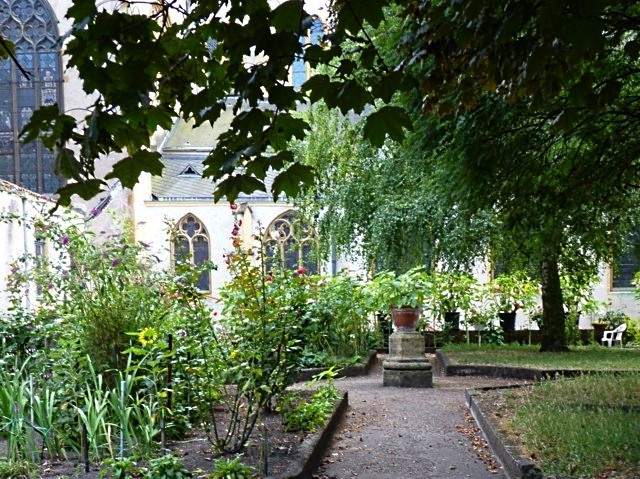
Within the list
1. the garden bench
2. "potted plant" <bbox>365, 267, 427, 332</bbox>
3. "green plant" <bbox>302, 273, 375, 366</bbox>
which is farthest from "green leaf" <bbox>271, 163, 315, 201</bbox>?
the garden bench

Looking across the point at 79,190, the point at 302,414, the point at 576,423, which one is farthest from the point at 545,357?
the point at 79,190

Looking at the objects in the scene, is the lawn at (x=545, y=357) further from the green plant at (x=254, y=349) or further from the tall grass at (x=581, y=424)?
the green plant at (x=254, y=349)

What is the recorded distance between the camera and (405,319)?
471 inches

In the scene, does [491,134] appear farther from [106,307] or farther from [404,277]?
[404,277]

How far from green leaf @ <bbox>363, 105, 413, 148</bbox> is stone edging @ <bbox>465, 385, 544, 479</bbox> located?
299cm

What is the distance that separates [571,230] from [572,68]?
4358 mm

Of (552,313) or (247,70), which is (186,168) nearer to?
(552,313)

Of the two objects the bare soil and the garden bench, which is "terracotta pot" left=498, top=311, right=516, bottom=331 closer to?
the garden bench

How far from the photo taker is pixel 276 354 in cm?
658

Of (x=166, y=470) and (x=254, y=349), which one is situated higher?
(x=254, y=349)

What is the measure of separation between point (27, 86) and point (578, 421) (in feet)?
84.2

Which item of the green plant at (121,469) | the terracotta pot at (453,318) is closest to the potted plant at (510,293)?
the terracotta pot at (453,318)

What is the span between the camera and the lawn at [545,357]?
12.2m

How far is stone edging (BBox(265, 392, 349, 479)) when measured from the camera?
17.9 feet
